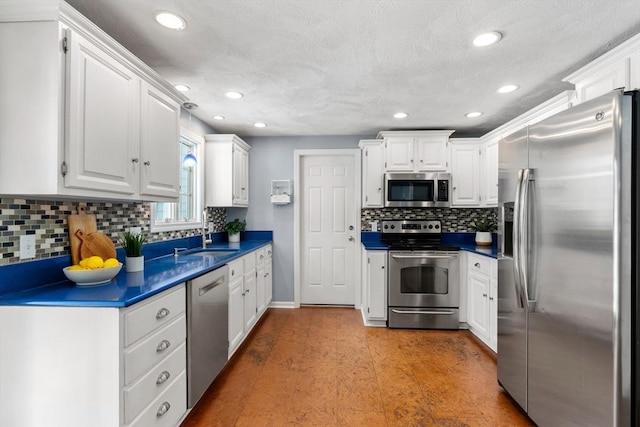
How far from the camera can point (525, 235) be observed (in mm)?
1831

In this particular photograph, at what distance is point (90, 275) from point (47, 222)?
0.40m

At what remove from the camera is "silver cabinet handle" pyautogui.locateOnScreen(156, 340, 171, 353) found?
5.31 ft

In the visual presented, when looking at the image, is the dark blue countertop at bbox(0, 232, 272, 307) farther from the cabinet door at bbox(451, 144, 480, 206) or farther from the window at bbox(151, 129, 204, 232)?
the cabinet door at bbox(451, 144, 480, 206)

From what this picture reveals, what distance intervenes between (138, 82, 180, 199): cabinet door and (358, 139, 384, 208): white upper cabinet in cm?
233

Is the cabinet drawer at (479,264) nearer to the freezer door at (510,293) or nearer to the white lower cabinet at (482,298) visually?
the white lower cabinet at (482,298)

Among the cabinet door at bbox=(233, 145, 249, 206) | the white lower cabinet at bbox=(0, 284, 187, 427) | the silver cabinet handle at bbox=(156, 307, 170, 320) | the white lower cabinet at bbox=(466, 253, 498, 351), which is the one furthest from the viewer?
the cabinet door at bbox=(233, 145, 249, 206)

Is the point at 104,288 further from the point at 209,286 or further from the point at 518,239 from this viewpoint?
the point at 518,239

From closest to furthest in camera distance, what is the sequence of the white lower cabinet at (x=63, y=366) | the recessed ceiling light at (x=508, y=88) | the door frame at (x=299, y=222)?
the white lower cabinet at (x=63, y=366) < the recessed ceiling light at (x=508, y=88) < the door frame at (x=299, y=222)

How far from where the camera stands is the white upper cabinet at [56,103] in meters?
1.35

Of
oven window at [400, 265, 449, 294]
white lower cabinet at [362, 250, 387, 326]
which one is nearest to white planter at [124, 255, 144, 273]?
white lower cabinet at [362, 250, 387, 326]

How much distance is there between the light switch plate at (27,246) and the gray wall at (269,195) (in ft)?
9.07

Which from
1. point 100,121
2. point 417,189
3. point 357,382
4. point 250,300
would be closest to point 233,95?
point 100,121

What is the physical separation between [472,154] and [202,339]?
3600 mm

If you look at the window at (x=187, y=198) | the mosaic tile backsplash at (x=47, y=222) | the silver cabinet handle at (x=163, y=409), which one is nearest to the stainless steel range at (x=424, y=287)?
the window at (x=187, y=198)
